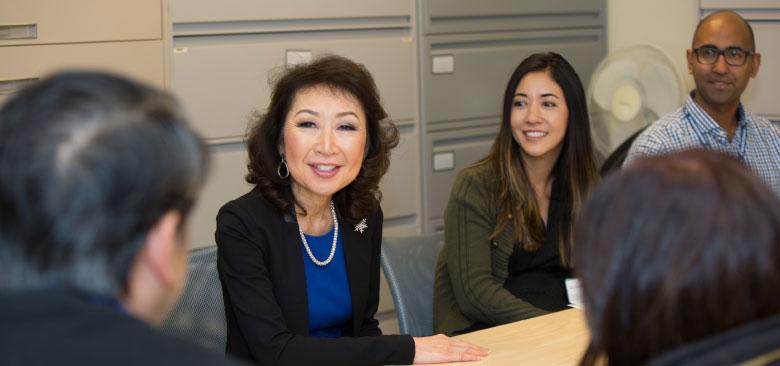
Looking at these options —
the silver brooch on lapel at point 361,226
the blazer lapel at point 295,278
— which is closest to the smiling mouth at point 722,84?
the silver brooch on lapel at point 361,226

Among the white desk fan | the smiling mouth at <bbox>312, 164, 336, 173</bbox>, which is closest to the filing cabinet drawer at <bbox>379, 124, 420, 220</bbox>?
the white desk fan

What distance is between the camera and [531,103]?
3717 mm

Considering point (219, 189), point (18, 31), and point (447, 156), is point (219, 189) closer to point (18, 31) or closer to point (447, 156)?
point (18, 31)

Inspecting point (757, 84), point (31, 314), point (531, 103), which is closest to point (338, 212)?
point (531, 103)

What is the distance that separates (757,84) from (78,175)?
4.29 meters

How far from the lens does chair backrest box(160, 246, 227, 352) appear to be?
295cm

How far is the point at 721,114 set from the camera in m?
4.34

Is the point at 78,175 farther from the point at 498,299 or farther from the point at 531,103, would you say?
the point at 531,103

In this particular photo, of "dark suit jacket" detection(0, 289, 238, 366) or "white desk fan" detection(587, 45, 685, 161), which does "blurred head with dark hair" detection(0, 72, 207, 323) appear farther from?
"white desk fan" detection(587, 45, 685, 161)

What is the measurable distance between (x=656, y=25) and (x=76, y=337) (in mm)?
4831

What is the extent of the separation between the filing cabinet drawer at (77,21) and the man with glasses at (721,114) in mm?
1903

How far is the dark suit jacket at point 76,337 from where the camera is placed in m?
1.15

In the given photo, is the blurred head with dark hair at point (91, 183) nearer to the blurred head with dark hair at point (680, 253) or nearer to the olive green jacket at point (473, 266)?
the blurred head with dark hair at point (680, 253)

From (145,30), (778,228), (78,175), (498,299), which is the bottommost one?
(498,299)
